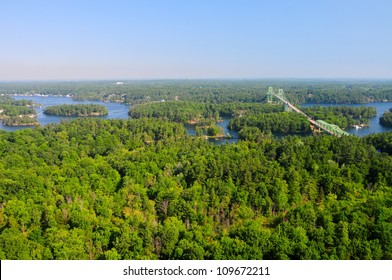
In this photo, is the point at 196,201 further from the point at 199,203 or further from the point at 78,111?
the point at 78,111

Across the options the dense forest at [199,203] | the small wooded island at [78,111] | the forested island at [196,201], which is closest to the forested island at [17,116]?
the small wooded island at [78,111]

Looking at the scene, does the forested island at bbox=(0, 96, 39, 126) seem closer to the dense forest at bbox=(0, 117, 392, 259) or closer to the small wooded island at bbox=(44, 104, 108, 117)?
the small wooded island at bbox=(44, 104, 108, 117)

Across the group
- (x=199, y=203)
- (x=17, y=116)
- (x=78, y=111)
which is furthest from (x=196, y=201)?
(x=78, y=111)

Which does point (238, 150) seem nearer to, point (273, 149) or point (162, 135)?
point (273, 149)

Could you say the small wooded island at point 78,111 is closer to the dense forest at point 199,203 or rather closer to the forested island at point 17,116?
the forested island at point 17,116

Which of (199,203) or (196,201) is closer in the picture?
(199,203)

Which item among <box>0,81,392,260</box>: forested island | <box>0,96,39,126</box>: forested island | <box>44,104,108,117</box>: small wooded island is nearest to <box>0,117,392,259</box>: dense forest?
<box>0,81,392,260</box>: forested island

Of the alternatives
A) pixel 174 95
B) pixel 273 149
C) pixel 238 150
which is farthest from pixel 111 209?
pixel 174 95

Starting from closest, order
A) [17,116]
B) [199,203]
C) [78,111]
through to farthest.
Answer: [199,203] < [17,116] < [78,111]
